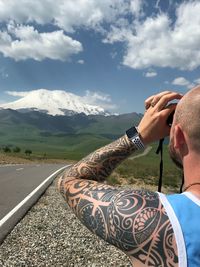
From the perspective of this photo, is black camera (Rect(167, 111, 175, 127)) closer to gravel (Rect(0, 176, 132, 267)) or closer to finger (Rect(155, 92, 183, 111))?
finger (Rect(155, 92, 183, 111))

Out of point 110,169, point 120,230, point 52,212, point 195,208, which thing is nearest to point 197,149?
point 195,208

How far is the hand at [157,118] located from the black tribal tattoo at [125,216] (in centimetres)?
13

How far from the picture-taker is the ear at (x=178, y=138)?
6.36 feet

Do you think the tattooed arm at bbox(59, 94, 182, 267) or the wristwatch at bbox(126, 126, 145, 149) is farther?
the wristwatch at bbox(126, 126, 145, 149)

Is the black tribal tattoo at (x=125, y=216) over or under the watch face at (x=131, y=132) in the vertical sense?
under

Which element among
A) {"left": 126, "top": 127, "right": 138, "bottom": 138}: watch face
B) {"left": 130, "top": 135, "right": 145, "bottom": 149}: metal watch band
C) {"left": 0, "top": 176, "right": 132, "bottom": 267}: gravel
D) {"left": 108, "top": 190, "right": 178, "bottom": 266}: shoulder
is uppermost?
{"left": 126, "top": 127, "right": 138, "bottom": 138}: watch face

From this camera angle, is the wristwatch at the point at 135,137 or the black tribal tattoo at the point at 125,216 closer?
the black tribal tattoo at the point at 125,216

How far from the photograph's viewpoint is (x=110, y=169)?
2.41 metres

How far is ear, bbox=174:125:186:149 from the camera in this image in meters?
1.94

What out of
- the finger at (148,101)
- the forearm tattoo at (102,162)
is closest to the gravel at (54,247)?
the forearm tattoo at (102,162)

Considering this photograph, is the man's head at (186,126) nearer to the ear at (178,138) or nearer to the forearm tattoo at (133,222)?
the ear at (178,138)

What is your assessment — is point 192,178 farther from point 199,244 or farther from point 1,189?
point 1,189

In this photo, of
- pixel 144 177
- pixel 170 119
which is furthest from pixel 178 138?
pixel 144 177

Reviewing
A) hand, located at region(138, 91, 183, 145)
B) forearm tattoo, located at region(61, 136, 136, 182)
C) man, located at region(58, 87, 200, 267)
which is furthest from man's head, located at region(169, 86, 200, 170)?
forearm tattoo, located at region(61, 136, 136, 182)
